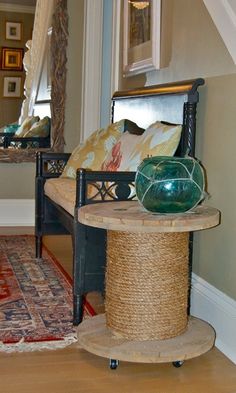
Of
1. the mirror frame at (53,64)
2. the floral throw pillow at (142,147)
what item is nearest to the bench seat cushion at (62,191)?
the floral throw pillow at (142,147)

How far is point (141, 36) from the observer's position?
136 inches

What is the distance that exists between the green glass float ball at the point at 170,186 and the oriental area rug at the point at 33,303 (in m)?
0.72

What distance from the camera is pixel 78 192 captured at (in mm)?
2486

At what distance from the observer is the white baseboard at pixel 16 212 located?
190 inches

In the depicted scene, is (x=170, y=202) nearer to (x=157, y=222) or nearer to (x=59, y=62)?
(x=157, y=222)

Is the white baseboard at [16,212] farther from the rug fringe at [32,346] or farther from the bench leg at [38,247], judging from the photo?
the rug fringe at [32,346]

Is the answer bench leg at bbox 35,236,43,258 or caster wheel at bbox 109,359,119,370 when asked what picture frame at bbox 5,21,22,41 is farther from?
caster wheel at bbox 109,359,119,370

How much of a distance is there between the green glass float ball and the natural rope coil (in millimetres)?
115

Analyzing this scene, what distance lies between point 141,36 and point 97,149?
28.7 inches

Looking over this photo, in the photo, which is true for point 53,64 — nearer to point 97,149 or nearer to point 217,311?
point 97,149

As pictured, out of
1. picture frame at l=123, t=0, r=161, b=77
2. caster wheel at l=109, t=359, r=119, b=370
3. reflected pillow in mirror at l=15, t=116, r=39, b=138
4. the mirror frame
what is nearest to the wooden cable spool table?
caster wheel at l=109, t=359, r=119, b=370

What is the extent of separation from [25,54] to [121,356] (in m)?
3.42

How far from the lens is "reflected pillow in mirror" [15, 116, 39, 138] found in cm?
489

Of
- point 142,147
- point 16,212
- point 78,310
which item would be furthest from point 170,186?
point 16,212
